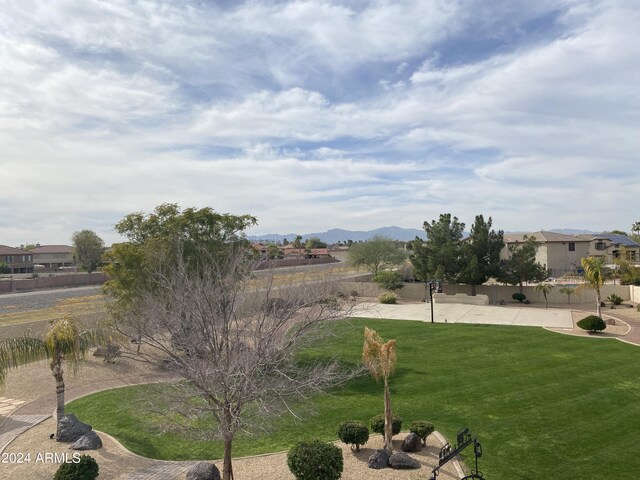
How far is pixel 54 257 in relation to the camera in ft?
409

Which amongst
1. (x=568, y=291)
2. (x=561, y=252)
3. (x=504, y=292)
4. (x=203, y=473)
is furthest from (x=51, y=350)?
(x=561, y=252)

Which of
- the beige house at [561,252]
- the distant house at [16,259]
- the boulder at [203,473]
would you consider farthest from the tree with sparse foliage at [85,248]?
the boulder at [203,473]

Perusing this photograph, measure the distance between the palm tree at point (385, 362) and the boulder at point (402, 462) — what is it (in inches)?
13.3

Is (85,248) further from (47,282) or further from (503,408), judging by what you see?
(503,408)

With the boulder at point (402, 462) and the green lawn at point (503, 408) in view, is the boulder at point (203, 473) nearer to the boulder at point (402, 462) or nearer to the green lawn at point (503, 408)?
the green lawn at point (503, 408)

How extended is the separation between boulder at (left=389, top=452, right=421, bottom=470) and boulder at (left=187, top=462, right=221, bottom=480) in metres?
4.75

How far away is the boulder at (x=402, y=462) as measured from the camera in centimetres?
1308

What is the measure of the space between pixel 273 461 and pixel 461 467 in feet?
17.7

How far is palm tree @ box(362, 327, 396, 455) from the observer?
44.9 ft

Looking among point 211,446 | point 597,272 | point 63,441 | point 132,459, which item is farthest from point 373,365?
point 597,272

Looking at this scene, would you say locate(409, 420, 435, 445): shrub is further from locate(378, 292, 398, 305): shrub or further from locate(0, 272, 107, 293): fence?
locate(0, 272, 107, 293): fence

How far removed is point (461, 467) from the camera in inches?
523

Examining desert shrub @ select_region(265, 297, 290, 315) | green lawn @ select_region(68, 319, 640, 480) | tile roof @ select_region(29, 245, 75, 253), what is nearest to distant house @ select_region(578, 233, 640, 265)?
green lawn @ select_region(68, 319, 640, 480)

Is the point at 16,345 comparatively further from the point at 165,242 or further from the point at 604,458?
the point at 604,458
